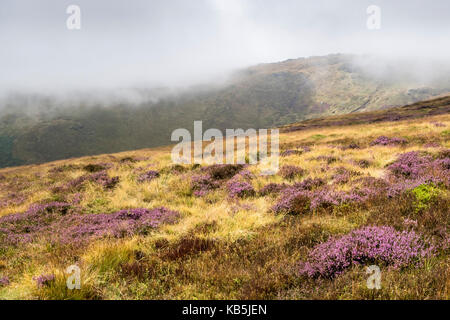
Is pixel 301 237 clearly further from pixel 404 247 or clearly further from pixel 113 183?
pixel 113 183

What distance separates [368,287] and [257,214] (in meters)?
3.43

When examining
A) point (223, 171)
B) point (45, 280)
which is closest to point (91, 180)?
point (223, 171)

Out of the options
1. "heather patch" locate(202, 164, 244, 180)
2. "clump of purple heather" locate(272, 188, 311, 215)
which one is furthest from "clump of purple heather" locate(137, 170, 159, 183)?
"clump of purple heather" locate(272, 188, 311, 215)

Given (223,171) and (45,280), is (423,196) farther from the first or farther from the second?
(223,171)

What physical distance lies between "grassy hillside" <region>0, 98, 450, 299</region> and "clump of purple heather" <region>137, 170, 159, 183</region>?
1.80 m

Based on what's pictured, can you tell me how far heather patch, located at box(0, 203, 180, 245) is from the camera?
6.44 m

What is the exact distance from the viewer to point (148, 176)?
1270cm

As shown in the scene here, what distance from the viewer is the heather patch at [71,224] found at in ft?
21.1

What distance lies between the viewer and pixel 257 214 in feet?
21.6

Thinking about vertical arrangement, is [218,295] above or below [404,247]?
below

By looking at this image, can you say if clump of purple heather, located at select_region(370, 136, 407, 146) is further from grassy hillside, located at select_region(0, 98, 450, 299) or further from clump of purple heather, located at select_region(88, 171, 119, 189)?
clump of purple heather, located at select_region(88, 171, 119, 189)

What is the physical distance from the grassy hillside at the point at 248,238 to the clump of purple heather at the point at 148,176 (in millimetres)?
1800
